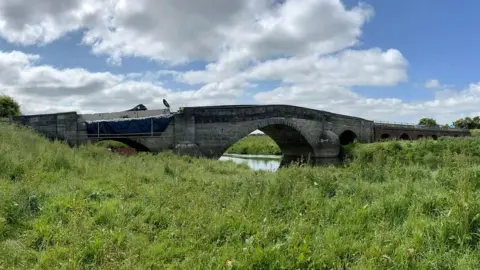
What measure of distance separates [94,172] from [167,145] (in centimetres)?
1089

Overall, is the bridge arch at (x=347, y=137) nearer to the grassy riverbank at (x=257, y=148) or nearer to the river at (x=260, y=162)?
the river at (x=260, y=162)

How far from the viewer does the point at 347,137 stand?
126 ft

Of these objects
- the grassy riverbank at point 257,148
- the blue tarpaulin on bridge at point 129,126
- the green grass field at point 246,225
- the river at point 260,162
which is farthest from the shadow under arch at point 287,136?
the green grass field at point 246,225

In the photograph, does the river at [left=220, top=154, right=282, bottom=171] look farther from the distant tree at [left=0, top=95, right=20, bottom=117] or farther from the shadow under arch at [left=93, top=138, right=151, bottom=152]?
the distant tree at [left=0, top=95, right=20, bottom=117]

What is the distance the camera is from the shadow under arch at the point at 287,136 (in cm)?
2359

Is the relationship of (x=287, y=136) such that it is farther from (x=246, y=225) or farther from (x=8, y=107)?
(x=246, y=225)

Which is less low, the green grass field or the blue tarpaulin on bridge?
the blue tarpaulin on bridge

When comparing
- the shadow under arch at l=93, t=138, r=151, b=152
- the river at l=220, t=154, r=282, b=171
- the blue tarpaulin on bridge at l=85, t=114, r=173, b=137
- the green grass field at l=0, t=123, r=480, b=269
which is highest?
the blue tarpaulin on bridge at l=85, t=114, r=173, b=137

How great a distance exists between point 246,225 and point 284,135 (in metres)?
26.1

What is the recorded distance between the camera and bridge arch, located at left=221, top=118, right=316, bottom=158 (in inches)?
869

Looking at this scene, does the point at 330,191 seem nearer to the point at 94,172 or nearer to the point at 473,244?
the point at 473,244

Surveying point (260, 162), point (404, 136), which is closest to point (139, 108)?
point (260, 162)

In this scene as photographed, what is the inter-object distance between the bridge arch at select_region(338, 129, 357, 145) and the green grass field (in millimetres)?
32340

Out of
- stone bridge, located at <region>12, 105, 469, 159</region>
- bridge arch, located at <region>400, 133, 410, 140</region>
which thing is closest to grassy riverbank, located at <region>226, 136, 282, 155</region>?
stone bridge, located at <region>12, 105, 469, 159</region>
